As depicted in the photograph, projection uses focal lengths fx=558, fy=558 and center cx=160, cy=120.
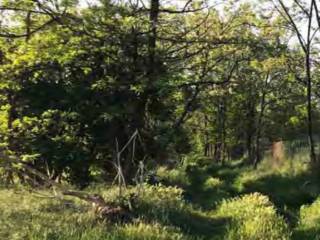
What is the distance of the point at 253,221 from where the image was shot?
1030 cm

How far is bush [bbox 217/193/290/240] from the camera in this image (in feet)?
31.8

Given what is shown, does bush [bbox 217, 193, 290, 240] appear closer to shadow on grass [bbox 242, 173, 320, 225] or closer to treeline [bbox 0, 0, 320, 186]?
shadow on grass [bbox 242, 173, 320, 225]

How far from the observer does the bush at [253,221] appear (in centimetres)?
969

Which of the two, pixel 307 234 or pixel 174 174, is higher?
pixel 307 234

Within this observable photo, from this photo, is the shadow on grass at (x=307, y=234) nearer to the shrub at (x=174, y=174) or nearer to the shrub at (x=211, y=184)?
the shrub at (x=211, y=184)

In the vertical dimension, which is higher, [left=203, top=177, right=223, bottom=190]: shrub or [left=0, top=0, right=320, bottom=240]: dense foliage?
[left=0, top=0, right=320, bottom=240]: dense foliage

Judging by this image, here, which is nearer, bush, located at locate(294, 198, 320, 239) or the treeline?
bush, located at locate(294, 198, 320, 239)

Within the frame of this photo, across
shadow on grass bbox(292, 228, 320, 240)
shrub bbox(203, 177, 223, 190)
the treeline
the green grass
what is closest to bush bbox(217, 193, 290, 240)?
the green grass

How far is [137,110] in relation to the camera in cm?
1585

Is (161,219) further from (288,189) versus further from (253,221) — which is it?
(288,189)

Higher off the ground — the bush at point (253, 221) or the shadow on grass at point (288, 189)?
the bush at point (253, 221)

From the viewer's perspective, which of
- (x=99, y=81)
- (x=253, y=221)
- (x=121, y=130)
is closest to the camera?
(x=253, y=221)

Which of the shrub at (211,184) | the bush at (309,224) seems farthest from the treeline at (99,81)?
the bush at (309,224)

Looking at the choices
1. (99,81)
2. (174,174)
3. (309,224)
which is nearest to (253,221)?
(309,224)
